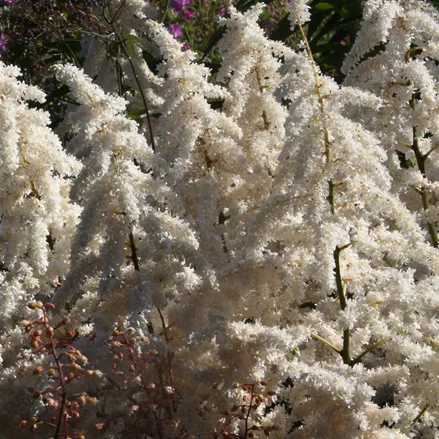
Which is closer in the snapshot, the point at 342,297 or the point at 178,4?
the point at 342,297

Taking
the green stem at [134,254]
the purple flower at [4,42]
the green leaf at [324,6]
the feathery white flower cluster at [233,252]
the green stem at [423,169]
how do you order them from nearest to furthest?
the feathery white flower cluster at [233,252]
the green stem at [134,254]
the green stem at [423,169]
the green leaf at [324,6]
the purple flower at [4,42]

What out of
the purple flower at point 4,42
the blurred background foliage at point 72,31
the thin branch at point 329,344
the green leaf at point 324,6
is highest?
the green leaf at point 324,6

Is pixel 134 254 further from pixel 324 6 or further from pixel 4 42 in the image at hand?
pixel 4 42

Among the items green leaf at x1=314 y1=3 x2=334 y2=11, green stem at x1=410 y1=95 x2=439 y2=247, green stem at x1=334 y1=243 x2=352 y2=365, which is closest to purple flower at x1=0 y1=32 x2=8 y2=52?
green leaf at x1=314 y1=3 x2=334 y2=11

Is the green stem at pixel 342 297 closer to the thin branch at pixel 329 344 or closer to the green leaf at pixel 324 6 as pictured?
the thin branch at pixel 329 344

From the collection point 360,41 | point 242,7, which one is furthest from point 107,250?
point 242,7

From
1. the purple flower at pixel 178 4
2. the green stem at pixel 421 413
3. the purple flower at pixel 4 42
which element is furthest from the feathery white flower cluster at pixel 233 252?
the purple flower at pixel 178 4

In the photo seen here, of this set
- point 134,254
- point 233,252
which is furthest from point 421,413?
point 134,254

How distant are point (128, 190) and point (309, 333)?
0.58 m

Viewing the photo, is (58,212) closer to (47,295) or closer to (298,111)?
(47,295)

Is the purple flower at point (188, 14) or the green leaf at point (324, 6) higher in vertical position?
the green leaf at point (324, 6)

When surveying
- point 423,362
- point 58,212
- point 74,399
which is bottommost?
point 74,399

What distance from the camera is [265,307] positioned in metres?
2.64

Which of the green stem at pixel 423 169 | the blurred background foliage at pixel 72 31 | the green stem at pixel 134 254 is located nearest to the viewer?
the green stem at pixel 134 254
